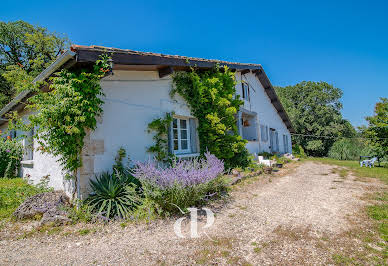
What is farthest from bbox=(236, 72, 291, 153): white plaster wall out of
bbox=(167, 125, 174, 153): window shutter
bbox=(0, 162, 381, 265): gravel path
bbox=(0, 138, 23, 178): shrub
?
bbox=(0, 138, 23, 178): shrub

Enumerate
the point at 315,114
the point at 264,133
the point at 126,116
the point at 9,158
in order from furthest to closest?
the point at 315,114, the point at 264,133, the point at 9,158, the point at 126,116

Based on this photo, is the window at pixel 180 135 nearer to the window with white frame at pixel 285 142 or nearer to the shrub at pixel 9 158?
the shrub at pixel 9 158

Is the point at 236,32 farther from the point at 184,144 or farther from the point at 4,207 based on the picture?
the point at 4,207

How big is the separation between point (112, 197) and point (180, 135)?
130 inches

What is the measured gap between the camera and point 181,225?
3.75 metres

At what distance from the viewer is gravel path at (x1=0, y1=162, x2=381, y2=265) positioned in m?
2.73

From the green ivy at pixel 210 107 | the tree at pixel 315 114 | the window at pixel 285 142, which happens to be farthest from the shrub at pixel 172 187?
the tree at pixel 315 114

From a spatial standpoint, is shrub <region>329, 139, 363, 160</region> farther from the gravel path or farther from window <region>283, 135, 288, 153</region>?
the gravel path

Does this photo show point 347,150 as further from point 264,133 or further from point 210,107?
point 210,107

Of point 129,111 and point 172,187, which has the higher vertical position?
point 129,111

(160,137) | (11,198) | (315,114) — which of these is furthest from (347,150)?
(11,198)

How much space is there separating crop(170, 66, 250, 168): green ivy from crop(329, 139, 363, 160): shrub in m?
18.6

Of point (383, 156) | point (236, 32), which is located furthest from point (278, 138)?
point (236, 32)

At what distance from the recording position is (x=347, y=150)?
2142cm
